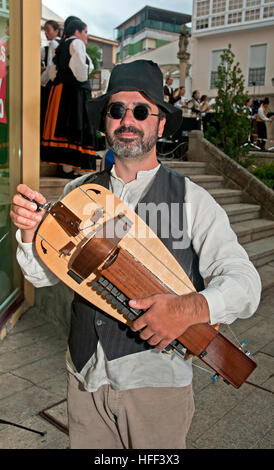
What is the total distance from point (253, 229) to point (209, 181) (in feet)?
4.64

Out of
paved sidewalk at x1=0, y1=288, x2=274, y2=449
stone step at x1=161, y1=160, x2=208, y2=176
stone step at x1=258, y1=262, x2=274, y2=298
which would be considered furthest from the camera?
stone step at x1=161, y1=160, x2=208, y2=176

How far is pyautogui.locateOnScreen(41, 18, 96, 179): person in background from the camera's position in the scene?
15.9 ft

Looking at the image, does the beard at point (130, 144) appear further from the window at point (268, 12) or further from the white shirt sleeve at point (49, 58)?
the window at point (268, 12)

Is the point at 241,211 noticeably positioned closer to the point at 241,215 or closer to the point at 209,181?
the point at 241,215

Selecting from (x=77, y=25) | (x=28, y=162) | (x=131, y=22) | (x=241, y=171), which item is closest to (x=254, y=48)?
(x=241, y=171)

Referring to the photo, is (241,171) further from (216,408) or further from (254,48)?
(254,48)

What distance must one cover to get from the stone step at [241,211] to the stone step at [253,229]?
85 millimetres

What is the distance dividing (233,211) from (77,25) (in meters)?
3.55

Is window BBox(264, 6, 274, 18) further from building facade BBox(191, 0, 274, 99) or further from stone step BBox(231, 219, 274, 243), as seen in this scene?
stone step BBox(231, 219, 274, 243)

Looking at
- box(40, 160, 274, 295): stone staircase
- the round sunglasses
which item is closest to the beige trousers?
the round sunglasses

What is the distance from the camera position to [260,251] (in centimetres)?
590

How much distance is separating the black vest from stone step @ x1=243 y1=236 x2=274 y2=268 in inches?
173

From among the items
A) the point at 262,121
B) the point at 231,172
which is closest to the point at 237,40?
the point at 262,121

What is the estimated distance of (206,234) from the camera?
1396mm
